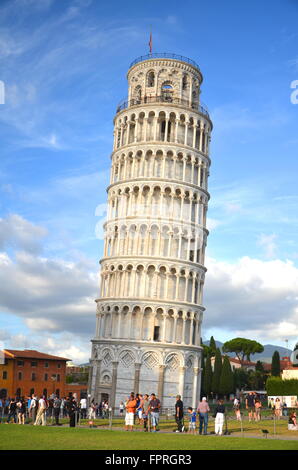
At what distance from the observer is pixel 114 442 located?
22391 millimetres

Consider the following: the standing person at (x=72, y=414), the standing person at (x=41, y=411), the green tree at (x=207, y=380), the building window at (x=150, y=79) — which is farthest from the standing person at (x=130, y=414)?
the green tree at (x=207, y=380)

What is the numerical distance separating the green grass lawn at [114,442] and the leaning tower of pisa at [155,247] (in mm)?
36005

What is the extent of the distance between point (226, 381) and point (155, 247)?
4285 cm

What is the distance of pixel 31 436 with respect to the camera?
77.2 ft

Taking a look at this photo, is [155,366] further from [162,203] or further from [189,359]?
[162,203]

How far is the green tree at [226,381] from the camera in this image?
9705 centimetres

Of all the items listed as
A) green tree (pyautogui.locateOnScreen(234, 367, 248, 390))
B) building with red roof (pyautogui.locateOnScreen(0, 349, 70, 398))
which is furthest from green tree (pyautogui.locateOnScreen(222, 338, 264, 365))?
building with red roof (pyautogui.locateOnScreen(0, 349, 70, 398))

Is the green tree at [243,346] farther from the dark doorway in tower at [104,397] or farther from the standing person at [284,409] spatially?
the standing person at [284,409]

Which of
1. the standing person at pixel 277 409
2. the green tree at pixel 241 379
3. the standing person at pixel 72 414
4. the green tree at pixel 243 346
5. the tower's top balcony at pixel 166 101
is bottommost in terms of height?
the green tree at pixel 241 379

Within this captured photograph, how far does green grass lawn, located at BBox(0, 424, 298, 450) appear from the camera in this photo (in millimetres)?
20844

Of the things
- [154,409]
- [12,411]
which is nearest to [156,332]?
[12,411]

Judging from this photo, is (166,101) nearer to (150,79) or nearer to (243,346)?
(150,79)
